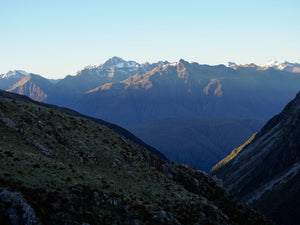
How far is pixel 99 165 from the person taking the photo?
58.4m

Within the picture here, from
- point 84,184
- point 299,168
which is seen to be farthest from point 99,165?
point 299,168

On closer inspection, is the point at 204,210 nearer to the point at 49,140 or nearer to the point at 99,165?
the point at 99,165

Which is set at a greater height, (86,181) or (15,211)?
(15,211)

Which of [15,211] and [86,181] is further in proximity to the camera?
[86,181]

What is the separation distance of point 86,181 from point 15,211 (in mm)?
14319

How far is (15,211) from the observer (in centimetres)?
3262

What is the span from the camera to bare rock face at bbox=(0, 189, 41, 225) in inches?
1270

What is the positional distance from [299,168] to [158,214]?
16639cm

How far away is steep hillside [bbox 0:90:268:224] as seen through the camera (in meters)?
36.8

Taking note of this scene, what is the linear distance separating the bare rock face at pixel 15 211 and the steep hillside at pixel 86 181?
3.4 inches

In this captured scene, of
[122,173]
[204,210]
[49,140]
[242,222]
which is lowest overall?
[242,222]

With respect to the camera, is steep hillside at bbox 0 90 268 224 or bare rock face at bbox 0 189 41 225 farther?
steep hillside at bbox 0 90 268 224

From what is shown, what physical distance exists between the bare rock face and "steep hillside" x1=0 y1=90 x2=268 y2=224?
86 mm

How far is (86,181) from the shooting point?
46344 millimetres
